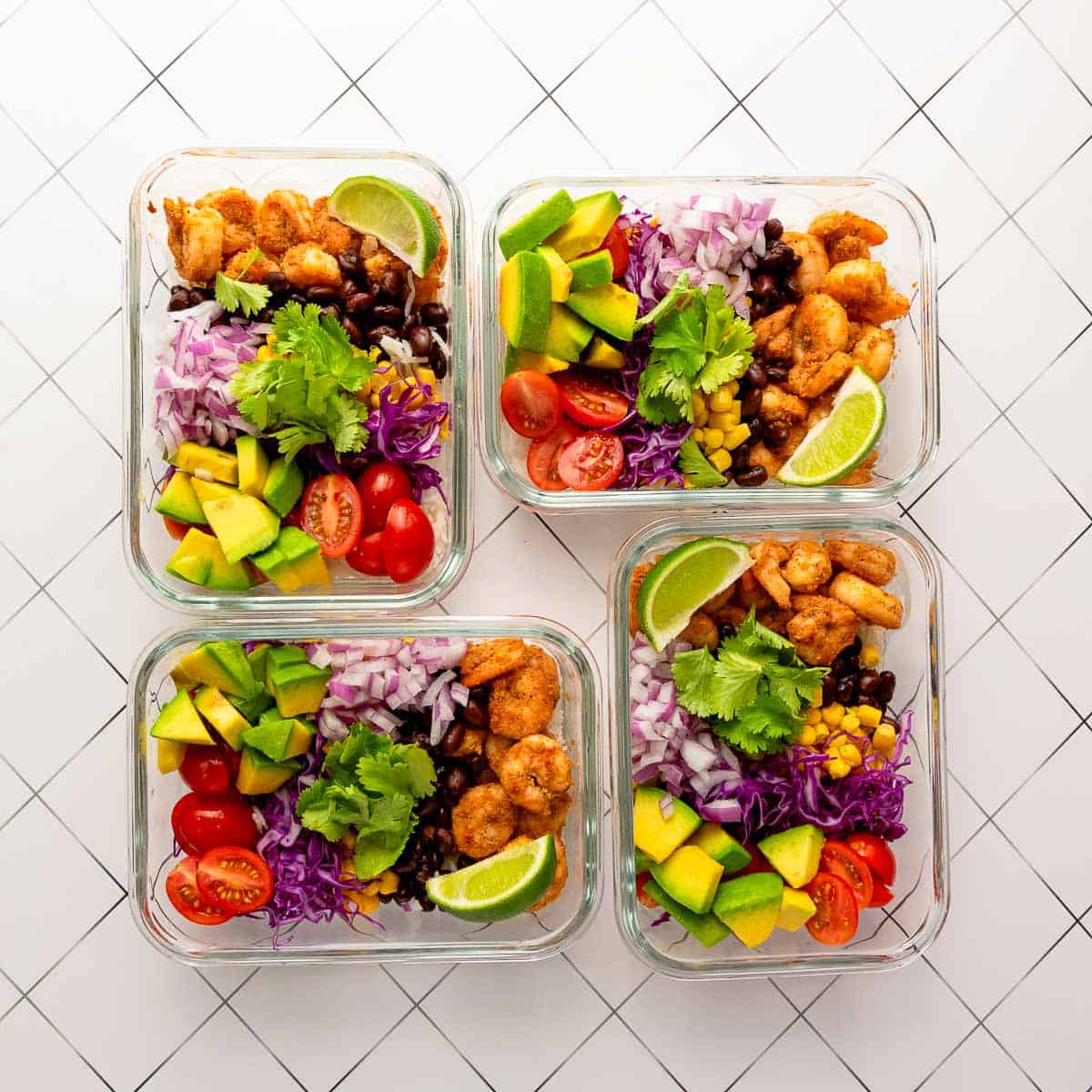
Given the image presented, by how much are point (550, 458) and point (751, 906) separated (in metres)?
0.97

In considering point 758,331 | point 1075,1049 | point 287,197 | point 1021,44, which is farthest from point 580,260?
point 1075,1049

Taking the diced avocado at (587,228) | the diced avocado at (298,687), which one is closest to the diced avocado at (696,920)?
the diced avocado at (298,687)

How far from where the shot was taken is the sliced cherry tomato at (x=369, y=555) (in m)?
1.98

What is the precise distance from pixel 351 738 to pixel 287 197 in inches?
41.4

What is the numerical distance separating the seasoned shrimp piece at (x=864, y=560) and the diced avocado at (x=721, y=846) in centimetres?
59

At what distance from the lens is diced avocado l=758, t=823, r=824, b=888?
2.05 meters

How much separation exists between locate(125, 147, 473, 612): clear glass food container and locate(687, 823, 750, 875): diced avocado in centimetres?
71

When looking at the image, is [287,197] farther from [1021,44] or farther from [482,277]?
[1021,44]

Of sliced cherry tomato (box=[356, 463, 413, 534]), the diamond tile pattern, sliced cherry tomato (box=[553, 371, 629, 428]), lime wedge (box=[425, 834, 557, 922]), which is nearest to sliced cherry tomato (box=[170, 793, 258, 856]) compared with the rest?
the diamond tile pattern

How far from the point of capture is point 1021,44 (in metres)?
2.30

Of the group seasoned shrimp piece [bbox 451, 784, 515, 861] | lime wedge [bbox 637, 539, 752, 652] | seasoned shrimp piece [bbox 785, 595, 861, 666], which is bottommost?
seasoned shrimp piece [bbox 785, 595, 861, 666]

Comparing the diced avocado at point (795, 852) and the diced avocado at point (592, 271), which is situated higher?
the diced avocado at point (592, 271)

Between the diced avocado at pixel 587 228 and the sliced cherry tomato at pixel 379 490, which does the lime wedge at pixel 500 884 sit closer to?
the sliced cherry tomato at pixel 379 490

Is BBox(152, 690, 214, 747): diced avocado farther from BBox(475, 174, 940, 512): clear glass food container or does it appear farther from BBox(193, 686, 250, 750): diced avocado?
→ BBox(475, 174, 940, 512): clear glass food container
